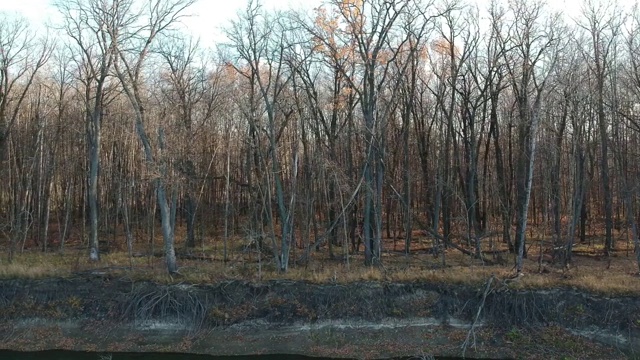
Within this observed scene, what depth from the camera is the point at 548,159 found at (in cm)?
2366

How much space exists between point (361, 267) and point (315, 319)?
3960 millimetres

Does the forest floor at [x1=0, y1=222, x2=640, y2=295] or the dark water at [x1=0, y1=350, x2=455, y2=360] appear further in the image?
the forest floor at [x1=0, y1=222, x2=640, y2=295]

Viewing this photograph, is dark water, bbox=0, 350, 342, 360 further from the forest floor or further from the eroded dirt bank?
the forest floor

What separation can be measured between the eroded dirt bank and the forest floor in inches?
21.0

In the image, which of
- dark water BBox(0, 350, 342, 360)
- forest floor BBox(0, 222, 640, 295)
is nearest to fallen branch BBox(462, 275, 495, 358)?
forest floor BBox(0, 222, 640, 295)

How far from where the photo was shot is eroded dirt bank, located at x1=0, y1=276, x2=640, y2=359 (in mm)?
16781

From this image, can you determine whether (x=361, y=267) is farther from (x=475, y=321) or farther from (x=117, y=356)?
(x=117, y=356)

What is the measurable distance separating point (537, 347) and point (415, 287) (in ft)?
14.1

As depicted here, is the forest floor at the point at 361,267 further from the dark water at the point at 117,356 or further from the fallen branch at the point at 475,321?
the dark water at the point at 117,356

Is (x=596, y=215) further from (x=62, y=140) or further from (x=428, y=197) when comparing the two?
(x=62, y=140)

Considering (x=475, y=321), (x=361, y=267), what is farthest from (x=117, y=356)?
(x=475, y=321)

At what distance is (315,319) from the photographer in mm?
18547

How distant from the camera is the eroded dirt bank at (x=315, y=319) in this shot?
55.1ft

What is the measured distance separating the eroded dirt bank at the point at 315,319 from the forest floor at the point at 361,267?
53 centimetres
